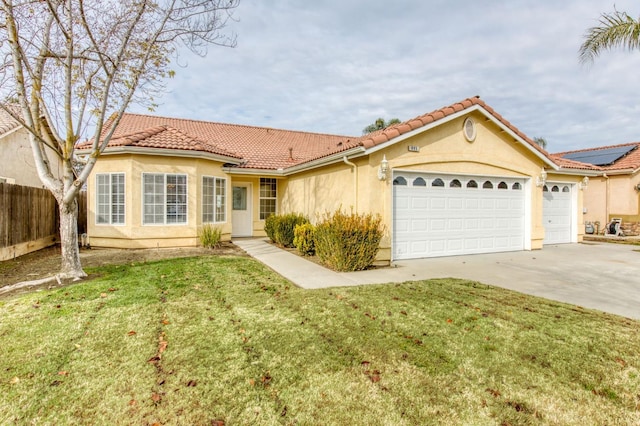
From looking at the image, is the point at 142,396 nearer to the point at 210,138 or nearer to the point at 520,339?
the point at 520,339

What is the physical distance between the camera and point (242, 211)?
16.4 meters

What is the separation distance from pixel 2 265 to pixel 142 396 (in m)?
8.88

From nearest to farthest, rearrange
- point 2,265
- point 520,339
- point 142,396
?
1. point 142,396
2. point 520,339
3. point 2,265

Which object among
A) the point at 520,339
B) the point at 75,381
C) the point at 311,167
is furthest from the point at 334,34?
the point at 75,381

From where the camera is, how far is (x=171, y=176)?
1245 cm

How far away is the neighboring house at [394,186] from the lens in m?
10.4

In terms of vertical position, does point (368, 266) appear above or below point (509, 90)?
below

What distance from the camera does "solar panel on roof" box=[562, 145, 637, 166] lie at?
20562 millimetres

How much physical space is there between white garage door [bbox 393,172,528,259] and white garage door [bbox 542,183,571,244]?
2.87 meters

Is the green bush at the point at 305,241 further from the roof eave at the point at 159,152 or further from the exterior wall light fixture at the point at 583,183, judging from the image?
the exterior wall light fixture at the point at 583,183

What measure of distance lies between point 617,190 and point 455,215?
15.0 meters

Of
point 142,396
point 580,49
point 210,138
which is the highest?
point 580,49

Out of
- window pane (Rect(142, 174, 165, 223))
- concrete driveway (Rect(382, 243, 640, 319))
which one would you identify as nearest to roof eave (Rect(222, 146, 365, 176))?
window pane (Rect(142, 174, 165, 223))

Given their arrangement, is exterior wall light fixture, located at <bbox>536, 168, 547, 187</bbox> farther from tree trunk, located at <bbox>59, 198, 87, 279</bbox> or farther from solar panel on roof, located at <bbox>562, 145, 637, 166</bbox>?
tree trunk, located at <bbox>59, 198, 87, 279</bbox>
